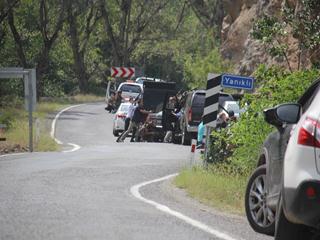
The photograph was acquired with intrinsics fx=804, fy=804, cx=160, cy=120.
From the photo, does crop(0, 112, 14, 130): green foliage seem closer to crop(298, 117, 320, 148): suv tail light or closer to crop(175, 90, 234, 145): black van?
crop(175, 90, 234, 145): black van

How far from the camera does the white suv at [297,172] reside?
6410 millimetres

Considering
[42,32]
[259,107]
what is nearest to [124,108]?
[42,32]

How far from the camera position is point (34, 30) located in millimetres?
54531

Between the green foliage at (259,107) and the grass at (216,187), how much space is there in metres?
0.36

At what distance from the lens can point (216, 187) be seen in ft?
39.6

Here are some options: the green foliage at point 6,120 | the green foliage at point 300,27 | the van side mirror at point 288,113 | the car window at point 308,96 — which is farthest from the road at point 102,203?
the green foliage at point 6,120

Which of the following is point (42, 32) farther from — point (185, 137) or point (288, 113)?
point (288, 113)

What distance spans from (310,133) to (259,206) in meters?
2.50

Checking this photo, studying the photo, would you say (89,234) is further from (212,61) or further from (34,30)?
(34,30)

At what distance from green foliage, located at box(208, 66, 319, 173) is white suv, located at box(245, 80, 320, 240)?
13.4 ft

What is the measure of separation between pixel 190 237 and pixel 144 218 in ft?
4.10

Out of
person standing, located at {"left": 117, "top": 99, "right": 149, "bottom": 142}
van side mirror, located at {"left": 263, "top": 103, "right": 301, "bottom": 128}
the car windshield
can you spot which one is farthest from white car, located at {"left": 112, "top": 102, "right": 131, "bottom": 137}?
van side mirror, located at {"left": 263, "top": 103, "right": 301, "bottom": 128}

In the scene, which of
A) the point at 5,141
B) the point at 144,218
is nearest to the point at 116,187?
the point at 144,218

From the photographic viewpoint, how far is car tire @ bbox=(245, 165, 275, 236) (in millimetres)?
8562
